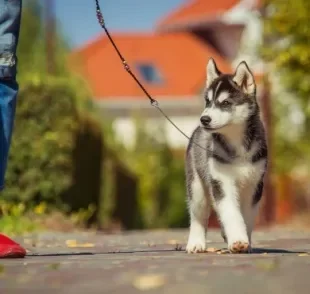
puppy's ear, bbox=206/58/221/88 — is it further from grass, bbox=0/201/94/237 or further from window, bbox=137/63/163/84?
window, bbox=137/63/163/84

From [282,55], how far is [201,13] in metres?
47.2

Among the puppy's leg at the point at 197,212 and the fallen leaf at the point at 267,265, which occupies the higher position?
the puppy's leg at the point at 197,212

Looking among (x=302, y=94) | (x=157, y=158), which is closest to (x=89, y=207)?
(x=302, y=94)

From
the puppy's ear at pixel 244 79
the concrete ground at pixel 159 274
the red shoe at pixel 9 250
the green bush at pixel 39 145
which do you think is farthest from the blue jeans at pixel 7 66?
the green bush at pixel 39 145

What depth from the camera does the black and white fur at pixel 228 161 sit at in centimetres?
834

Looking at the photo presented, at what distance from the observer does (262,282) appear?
558 cm

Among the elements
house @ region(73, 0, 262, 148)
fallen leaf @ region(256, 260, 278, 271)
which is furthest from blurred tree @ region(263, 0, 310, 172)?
house @ region(73, 0, 262, 148)

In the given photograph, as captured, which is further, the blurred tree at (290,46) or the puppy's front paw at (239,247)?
the blurred tree at (290,46)

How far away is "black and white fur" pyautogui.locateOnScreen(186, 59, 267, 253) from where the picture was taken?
834cm

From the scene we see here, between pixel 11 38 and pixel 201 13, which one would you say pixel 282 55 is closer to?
pixel 11 38

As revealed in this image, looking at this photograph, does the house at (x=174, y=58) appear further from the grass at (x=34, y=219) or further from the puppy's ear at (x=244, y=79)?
the puppy's ear at (x=244, y=79)

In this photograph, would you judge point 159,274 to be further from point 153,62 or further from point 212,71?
point 153,62

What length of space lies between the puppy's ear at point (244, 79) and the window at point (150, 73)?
174ft

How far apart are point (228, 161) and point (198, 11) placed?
58.2 meters
